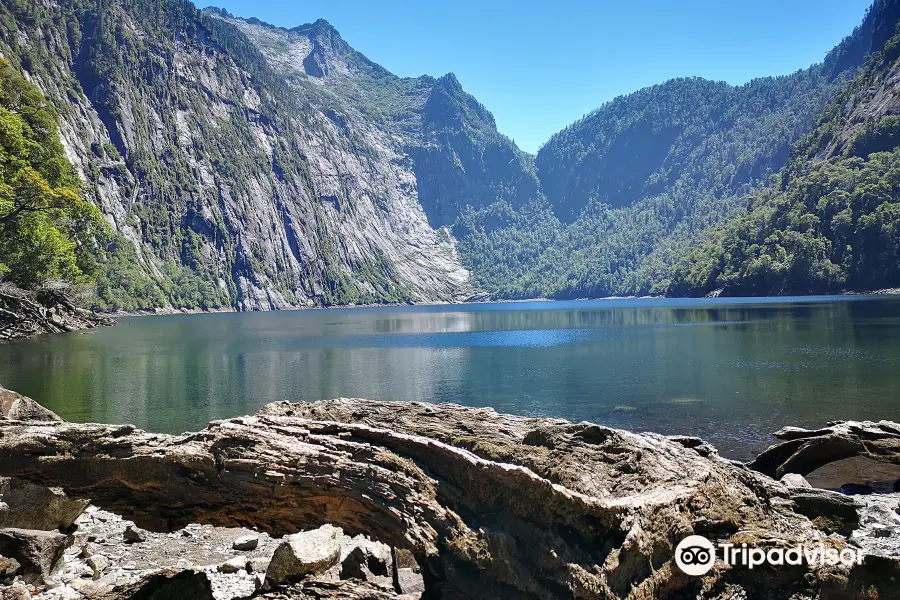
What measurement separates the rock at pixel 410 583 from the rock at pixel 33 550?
482 centimetres

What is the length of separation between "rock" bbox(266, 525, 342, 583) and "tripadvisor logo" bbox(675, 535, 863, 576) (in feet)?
14.4

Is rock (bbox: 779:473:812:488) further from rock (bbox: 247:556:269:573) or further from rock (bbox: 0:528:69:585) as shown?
rock (bbox: 0:528:69:585)

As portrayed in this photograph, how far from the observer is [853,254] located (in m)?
122

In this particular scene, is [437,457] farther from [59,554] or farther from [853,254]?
[853,254]

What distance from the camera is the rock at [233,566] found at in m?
8.87

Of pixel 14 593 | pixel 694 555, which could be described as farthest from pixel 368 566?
pixel 694 555

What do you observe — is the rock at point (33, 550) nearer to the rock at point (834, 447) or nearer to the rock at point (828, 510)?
the rock at point (828, 510)

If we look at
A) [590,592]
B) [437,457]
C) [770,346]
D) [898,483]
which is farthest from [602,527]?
[770,346]

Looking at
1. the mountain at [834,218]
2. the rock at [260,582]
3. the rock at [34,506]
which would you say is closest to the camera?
the rock at [260,582]

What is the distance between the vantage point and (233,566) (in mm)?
8938

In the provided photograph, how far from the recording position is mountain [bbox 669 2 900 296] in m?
120

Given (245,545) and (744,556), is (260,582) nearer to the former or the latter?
(245,545)

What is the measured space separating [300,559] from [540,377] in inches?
1160

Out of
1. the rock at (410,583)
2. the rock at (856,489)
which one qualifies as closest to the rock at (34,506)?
the rock at (410,583)
